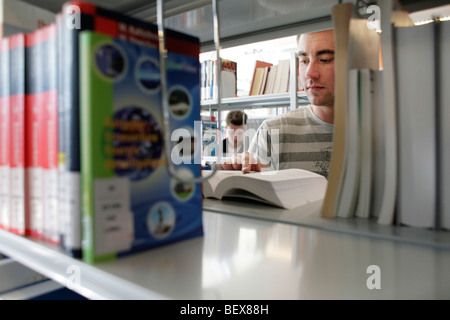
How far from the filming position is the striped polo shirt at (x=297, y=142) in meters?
1.82

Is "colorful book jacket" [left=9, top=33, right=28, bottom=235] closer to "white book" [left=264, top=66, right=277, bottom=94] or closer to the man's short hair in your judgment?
"white book" [left=264, top=66, right=277, bottom=94]

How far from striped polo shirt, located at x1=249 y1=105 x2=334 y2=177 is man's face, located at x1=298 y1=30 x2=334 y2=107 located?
0.16 m

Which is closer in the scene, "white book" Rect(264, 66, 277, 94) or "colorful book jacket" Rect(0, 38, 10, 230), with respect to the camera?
"colorful book jacket" Rect(0, 38, 10, 230)

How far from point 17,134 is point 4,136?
0.04 meters

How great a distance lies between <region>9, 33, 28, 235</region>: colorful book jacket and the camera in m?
0.48

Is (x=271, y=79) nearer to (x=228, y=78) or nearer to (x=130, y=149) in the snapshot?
(x=228, y=78)

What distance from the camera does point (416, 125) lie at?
1.69 feet

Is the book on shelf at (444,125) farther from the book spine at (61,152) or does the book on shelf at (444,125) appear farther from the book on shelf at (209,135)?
the book on shelf at (209,135)

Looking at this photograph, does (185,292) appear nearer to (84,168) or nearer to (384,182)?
(84,168)

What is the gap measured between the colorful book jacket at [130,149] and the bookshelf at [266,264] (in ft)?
0.10

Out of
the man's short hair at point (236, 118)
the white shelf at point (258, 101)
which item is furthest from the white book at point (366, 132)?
the man's short hair at point (236, 118)

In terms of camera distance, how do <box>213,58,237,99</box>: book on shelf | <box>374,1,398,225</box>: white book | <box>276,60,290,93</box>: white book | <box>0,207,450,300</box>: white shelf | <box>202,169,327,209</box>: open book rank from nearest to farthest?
<box>0,207,450,300</box>: white shelf
<box>374,1,398,225</box>: white book
<box>202,169,327,209</box>: open book
<box>276,60,290,93</box>: white book
<box>213,58,237,99</box>: book on shelf

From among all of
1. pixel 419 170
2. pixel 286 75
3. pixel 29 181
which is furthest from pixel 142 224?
pixel 286 75
